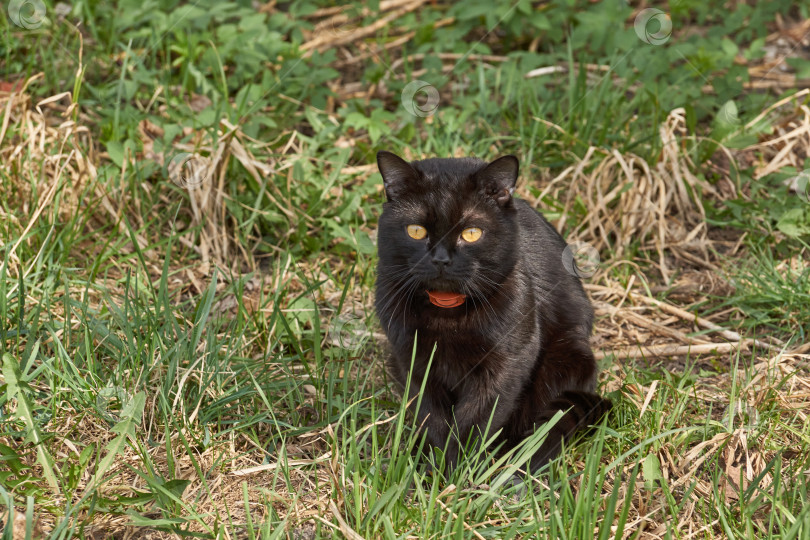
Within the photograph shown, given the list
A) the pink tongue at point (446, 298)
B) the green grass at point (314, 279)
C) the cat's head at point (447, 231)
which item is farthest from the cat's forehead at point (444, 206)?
the green grass at point (314, 279)

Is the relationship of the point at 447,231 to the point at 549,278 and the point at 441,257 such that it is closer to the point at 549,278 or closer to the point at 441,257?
the point at 441,257

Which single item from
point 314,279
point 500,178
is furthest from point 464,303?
point 314,279

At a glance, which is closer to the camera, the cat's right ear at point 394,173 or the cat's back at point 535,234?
the cat's right ear at point 394,173

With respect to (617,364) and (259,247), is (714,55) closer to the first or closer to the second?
(617,364)

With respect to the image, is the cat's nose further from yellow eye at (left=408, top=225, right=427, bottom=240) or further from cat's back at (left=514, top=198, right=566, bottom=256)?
cat's back at (left=514, top=198, right=566, bottom=256)

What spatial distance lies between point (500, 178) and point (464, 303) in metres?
0.41

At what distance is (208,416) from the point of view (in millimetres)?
2703

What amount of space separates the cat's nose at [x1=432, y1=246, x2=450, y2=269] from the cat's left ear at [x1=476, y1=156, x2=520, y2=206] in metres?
0.27

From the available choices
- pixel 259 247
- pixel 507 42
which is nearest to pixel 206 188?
pixel 259 247

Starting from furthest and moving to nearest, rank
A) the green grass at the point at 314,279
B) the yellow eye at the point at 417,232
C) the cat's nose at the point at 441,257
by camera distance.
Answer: the yellow eye at the point at 417,232 < the cat's nose at the point at 441,257 < the green grass at the point at 314,279

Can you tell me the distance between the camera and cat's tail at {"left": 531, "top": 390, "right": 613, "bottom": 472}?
8.82 feet

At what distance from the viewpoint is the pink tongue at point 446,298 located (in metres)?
2.60

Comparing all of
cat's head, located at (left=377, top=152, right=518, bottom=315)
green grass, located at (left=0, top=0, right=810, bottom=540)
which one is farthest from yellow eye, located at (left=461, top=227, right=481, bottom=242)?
green grass, located at (left=0, top=0, right=810, bottom=540)

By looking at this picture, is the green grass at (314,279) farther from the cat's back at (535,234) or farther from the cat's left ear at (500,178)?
the cat's left ear at (500,178)
